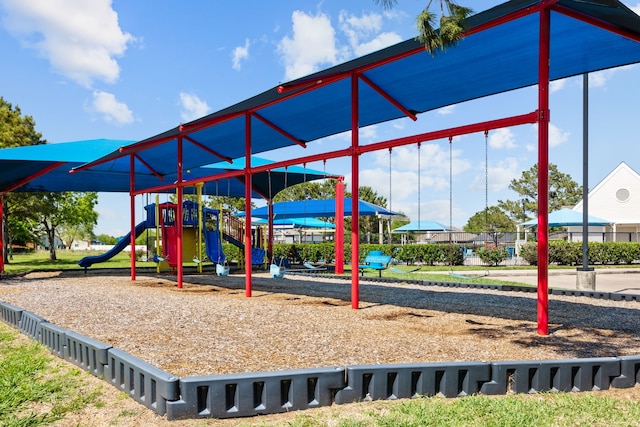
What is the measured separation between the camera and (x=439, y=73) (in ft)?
26.0

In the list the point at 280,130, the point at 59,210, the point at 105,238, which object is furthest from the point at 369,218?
the point at 105,238

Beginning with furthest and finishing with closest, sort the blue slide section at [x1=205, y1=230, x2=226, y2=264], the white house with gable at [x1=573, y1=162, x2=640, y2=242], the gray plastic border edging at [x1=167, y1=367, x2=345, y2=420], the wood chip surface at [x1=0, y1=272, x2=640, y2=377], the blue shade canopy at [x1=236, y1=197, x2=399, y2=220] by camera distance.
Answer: the white house with gable at [x1=573, y1=162, x2=640, y2=242], the blue shade canopy at [x1=236, y1=197, x2=399, y2=220], the blue slide section at [x1=205, y1=230, x2=226, y2=264], the wood chip surface at [x1=0, y1=272, x2=640, y2=377], the gray plastic border edging at [x1=167, y1=367, x2=345, y2=420]

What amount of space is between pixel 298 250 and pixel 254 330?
715 inches

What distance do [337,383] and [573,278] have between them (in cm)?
1523

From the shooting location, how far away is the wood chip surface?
5.10 m

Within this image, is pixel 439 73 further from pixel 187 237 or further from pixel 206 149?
pixel 187 237

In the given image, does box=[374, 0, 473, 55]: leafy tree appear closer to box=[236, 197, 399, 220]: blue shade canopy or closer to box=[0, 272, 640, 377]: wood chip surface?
box=[0, 272, 640, 377]: wood chip surface

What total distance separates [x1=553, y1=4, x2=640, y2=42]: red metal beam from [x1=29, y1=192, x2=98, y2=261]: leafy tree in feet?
86.6

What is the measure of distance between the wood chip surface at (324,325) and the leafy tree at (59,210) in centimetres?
1617

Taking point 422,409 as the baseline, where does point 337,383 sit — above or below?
above

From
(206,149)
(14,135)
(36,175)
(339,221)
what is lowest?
(339,221)

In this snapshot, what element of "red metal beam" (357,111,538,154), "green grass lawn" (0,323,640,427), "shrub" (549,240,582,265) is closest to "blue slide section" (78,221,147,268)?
"red metal beam" (357,111,538,154)

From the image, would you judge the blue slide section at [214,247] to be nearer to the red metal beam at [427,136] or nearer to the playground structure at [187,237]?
the playground structure at [187,237]

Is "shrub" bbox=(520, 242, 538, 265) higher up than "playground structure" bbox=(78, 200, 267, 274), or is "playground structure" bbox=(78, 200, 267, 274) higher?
"playground structure" bbox=(78, 200, 267, 274)
